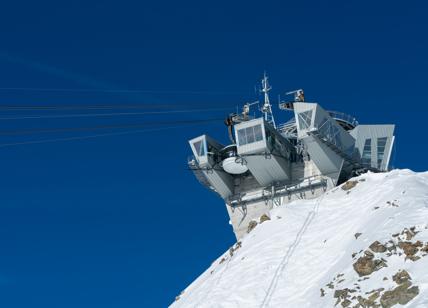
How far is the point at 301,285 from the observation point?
38.7 m

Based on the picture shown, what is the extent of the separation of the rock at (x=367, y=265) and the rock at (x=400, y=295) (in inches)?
Answer: 141

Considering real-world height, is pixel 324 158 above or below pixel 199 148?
below

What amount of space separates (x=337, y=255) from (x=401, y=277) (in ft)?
29.2

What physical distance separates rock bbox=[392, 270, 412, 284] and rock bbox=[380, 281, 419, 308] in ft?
1.56

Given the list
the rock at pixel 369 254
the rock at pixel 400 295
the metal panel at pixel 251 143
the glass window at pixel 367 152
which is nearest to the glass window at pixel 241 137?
the metal panel at pixel 251 143

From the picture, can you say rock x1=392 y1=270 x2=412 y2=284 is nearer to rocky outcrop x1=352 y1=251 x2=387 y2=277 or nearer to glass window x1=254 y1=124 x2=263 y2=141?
rocky outcrop x1=352 y1=251 x2=387 y2=277

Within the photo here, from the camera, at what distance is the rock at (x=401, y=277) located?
31.5 m

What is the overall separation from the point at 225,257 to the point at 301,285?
1561 centimetres

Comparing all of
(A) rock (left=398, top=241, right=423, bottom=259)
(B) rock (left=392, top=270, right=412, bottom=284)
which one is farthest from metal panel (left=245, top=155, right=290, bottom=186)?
(B) rock (left=392, top=270, right=412, bottom=284)

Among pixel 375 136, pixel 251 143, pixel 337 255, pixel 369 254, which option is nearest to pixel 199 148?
pixel 251 143

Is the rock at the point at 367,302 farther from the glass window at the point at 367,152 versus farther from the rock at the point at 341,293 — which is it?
the glass window at the point at 367,152

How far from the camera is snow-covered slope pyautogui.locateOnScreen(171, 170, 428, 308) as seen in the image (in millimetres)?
33344

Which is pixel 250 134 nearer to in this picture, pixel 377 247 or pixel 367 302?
pixel 377 247

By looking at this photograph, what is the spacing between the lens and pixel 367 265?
3547 centimetres
